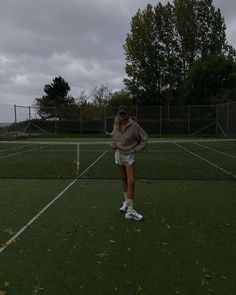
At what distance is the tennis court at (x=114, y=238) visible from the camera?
440 centimetres

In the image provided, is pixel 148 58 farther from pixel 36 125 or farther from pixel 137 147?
pixel 137 147

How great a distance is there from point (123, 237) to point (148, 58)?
194 feet

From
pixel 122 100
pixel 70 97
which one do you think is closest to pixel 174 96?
pixel 122 100

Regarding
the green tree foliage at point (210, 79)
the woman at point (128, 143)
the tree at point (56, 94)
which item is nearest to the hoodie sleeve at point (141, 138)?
the woman at point (128, 143)

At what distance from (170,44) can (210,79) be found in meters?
15.7

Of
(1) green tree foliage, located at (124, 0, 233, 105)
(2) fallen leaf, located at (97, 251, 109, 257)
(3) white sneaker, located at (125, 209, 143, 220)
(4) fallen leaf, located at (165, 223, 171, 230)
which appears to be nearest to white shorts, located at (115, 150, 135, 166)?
(3) white sneaker, located at (125, 209, 143, 220)

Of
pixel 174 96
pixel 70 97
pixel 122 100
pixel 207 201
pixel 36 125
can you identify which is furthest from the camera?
pixel 70 97

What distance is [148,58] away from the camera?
63531mm

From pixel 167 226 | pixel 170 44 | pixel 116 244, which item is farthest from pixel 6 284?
pixel 170 44

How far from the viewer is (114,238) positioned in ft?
19.4

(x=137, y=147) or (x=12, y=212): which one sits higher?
(x=137, y=147)

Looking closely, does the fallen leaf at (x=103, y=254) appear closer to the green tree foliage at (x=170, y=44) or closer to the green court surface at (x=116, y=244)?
the green court surface at (x=116, y=244)

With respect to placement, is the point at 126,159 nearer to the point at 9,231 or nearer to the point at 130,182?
the point at 130,182

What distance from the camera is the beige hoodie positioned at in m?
7.11
